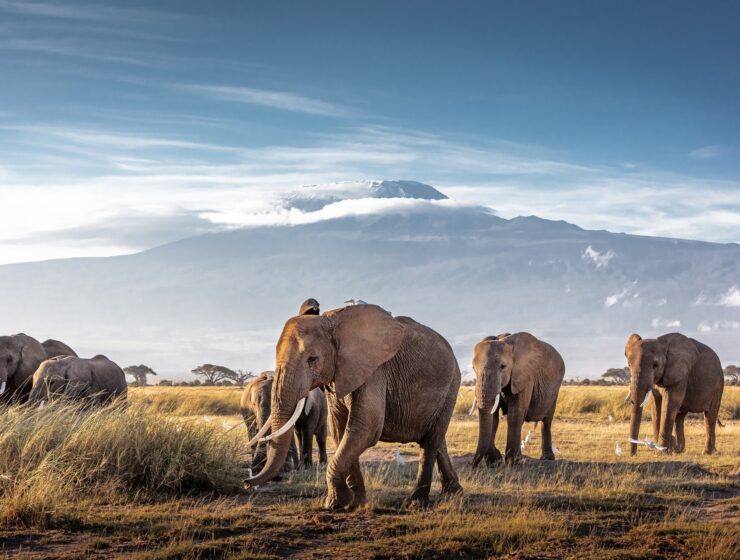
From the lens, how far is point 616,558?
948 centimetres

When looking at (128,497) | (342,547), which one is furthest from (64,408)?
(342,547)

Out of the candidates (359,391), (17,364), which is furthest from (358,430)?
(17,364)

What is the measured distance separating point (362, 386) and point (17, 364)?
12.7 meters

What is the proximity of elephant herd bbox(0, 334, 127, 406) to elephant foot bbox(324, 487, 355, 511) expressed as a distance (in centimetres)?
927

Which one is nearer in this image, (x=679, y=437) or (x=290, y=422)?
(x=290, y=422)

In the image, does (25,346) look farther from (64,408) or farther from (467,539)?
(467,539)

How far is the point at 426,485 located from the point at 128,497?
3.61 metres

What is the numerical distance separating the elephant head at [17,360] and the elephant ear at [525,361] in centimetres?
970

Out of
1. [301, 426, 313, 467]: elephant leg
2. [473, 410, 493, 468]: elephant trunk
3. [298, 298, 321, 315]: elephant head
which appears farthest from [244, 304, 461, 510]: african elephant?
[301, 426, 313, 467]: elephant leg

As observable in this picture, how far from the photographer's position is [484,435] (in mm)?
16828

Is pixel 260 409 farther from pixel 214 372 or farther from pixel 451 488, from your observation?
pixel 214 372

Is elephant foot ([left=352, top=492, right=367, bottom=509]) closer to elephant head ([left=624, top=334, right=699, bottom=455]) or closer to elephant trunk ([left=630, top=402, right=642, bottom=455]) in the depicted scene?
elephant head ([left=624, top=334, right=699, bottom=455])

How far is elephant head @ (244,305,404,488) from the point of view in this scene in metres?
9.95

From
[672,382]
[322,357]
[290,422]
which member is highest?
[322,357]
